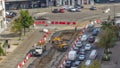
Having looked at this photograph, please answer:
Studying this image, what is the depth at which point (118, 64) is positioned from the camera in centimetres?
6600

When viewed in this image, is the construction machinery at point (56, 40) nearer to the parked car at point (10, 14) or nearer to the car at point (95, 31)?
the car at point (95, 31)

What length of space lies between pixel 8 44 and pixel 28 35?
818 cm

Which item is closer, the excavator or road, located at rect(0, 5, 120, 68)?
road, located at rect(0, 5, 120, 68)

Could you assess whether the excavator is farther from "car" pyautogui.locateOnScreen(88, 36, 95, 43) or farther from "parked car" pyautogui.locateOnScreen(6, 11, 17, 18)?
"parked car" pyautogui.locateOnScreen(6, 11, 17, 18)

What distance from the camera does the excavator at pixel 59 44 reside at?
75500 mm

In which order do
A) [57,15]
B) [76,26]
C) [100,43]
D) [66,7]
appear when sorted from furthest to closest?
[66,7]
[57,15]
[76,26]
[100,43]

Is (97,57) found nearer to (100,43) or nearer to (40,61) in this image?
(100,43)

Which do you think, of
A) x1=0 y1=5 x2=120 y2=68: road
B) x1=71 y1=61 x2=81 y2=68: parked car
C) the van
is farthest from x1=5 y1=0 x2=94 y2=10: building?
x1=71 y1=61 x2=81 y2=68: parked car

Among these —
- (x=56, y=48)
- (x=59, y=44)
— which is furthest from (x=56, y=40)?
(x=56, y=48)

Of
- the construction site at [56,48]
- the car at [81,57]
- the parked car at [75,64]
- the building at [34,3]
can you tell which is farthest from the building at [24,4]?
the parked car at [75,64]

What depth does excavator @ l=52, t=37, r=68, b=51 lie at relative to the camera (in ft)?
A: 248

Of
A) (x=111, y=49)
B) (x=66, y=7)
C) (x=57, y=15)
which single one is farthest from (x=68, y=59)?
(x=66, y=7)

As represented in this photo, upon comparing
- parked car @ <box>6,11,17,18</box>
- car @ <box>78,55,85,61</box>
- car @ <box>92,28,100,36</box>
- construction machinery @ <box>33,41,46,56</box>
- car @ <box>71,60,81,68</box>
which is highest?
parked car @ <box>6,11,17,18</box>

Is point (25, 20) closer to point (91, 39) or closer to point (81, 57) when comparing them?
point (91, 39)
